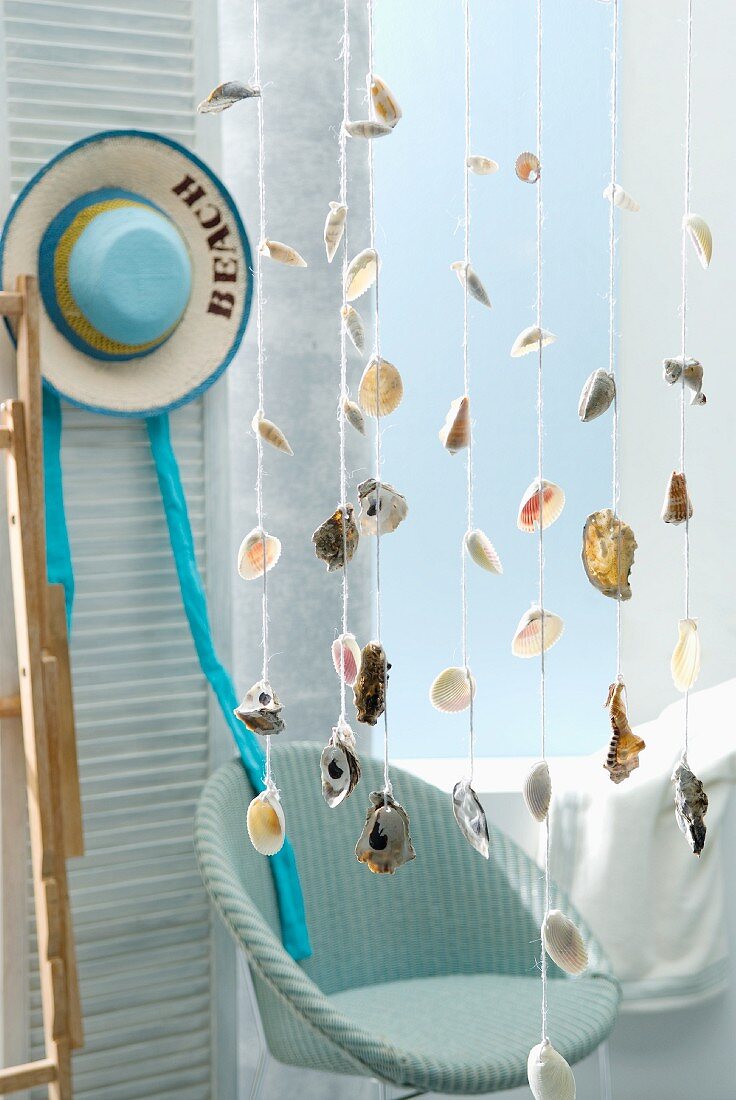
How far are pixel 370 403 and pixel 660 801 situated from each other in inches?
64.4

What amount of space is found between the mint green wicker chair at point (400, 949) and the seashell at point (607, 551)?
1.10 meters

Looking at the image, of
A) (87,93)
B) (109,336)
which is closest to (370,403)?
(109,336)

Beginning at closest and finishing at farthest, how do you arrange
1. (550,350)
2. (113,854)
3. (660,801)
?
1. (113,854)
2. (660,801)
3. (550,350)

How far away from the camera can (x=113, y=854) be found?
1884 millimetres

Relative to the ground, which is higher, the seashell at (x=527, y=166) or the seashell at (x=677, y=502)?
the seashell at (x=527, y=166)

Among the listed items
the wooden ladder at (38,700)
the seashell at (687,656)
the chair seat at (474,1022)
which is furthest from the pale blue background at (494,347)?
the seashell at (687,656)

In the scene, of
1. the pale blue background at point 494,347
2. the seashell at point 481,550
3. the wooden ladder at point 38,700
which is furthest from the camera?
the pale blue background at point 494,347

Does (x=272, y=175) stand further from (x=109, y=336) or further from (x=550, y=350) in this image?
(x=550, y=350)

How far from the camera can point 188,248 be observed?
6.03 feet

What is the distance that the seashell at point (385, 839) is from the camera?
0.55m

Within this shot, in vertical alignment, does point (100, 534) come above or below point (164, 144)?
below

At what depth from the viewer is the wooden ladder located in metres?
1.61

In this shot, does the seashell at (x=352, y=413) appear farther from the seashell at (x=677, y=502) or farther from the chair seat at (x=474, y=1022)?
the chair seat at (x=474, y=1022)

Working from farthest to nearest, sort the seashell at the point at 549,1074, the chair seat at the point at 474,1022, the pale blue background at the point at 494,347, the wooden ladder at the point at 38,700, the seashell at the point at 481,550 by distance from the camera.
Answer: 1. the pale blue background at the point at 494,347
2. the wooden ladder at the point at 38,700
3. the chair seat at the point at 474,1022
4. the seashell at the point at 481,550
5. the seashell at the point at 549,1074
